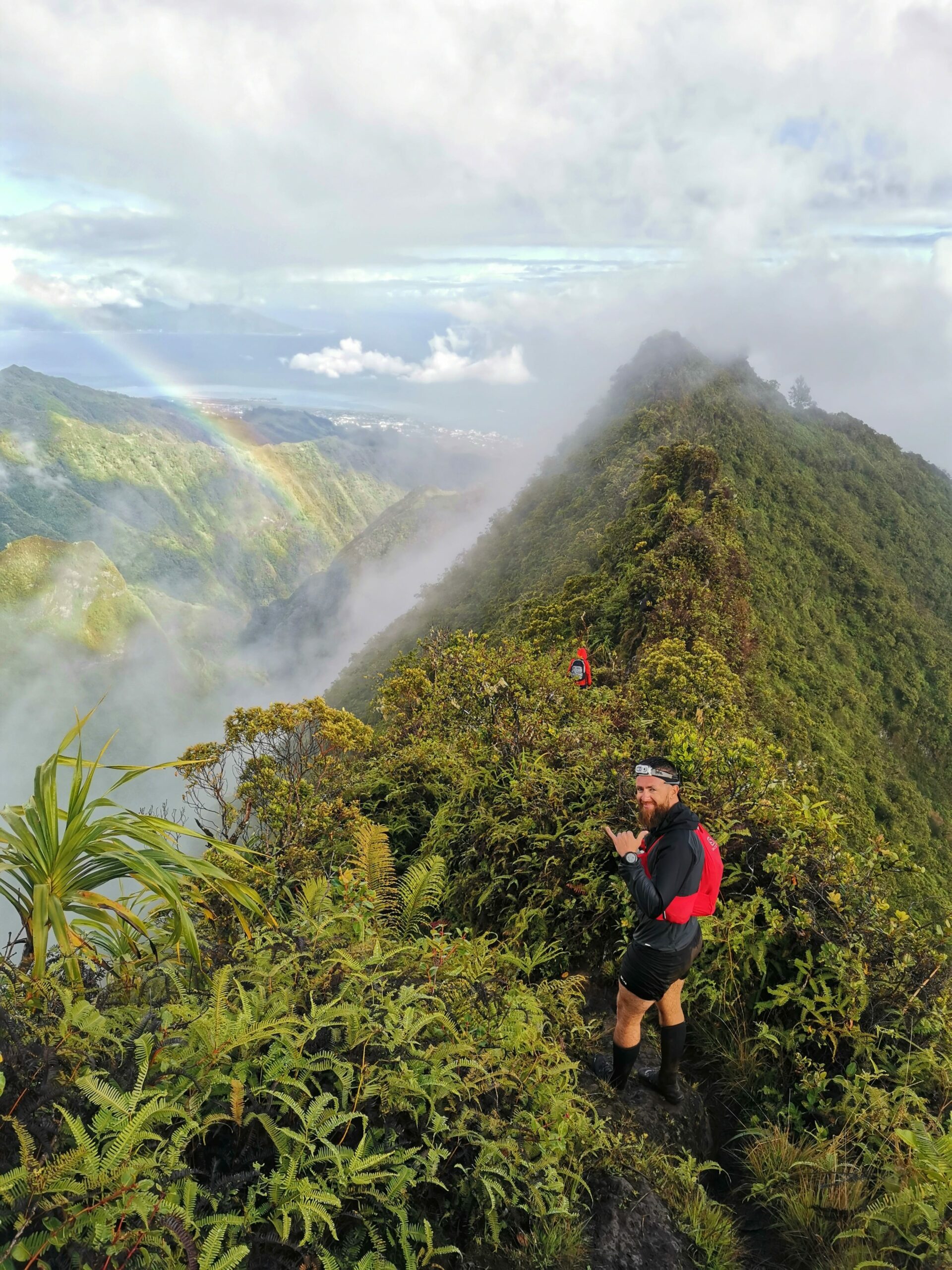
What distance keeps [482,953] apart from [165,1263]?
2158 mm

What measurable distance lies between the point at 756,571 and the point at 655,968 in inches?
1205

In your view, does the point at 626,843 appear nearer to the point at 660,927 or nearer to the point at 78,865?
the point at 660,927

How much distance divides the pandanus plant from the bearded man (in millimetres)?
2041

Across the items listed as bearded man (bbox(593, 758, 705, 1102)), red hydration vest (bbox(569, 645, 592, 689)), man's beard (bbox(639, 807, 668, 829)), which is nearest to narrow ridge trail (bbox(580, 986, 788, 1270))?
bearded man (bbox(593, 758, 705, 1102))

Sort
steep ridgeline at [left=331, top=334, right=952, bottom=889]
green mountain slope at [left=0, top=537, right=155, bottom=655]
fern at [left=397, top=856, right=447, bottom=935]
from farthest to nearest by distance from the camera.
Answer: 1. green mountain slope at [left=0, top=537, right=155, bottom=655]
2. steep ridgeline at [left=331, top=334, right=952, bottom=889]
3. fern at [left=397, top=856, right=447, bottom=935]

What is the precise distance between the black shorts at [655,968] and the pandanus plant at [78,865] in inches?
82.5

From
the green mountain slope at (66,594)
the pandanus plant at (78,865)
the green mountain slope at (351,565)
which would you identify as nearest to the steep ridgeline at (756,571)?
the pandanus plant at (78,865)

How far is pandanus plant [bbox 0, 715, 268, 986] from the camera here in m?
2.58

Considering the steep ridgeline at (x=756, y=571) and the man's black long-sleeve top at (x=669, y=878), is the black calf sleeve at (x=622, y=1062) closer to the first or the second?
the man's black long-sleeve top at (x=669, y=878)

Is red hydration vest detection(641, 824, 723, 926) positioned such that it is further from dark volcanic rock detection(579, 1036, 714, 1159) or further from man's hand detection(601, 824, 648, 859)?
dark volcanic rock detection(579, 1036, 714, 1159)

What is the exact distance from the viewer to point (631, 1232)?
2695 millimetres

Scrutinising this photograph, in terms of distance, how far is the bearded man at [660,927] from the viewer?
3627 mm

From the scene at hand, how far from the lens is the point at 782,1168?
10.6ft

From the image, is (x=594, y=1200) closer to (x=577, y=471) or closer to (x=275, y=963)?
(x=275, y=963)
